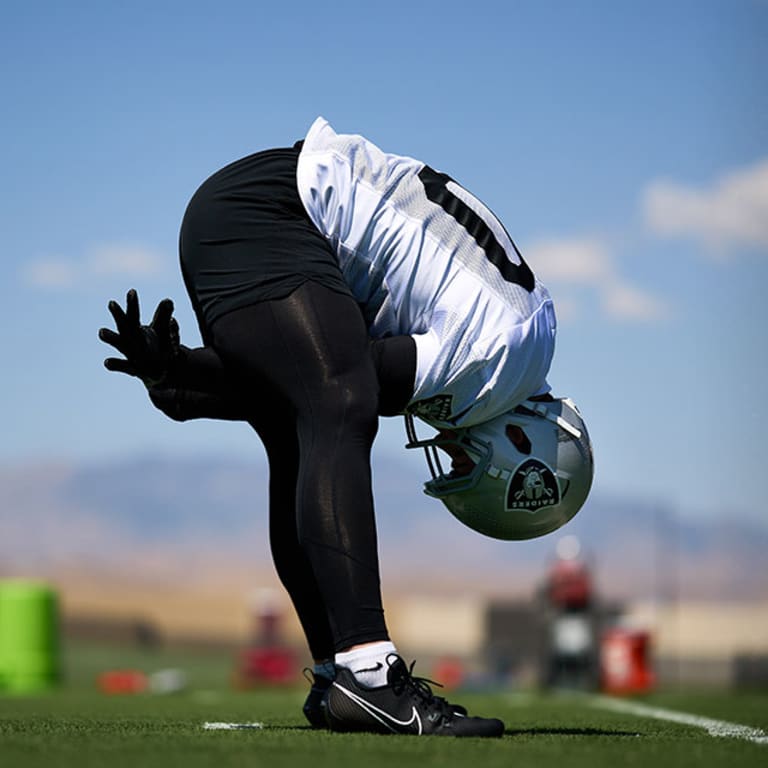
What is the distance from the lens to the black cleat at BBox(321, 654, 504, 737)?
2984 millimetres

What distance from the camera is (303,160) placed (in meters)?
3.36

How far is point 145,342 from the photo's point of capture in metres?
3.29

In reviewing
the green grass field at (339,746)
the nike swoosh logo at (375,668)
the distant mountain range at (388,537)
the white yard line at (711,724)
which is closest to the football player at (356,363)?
the nike swoosh logo at (375,668)

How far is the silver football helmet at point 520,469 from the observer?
3377 mm

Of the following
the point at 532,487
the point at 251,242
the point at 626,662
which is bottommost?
the point at 626,662

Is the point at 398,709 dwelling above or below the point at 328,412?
below

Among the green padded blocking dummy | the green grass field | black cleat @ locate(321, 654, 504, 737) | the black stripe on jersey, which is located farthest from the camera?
the green padded blocking dummy

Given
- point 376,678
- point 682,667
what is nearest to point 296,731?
point 376,678

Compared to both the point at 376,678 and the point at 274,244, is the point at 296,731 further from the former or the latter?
the point at 274,244

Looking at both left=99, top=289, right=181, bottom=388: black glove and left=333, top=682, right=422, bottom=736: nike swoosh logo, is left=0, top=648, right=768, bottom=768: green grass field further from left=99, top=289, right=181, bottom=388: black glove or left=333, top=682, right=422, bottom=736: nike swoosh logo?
left=99, top=289, right=181, bottom=388: black glove

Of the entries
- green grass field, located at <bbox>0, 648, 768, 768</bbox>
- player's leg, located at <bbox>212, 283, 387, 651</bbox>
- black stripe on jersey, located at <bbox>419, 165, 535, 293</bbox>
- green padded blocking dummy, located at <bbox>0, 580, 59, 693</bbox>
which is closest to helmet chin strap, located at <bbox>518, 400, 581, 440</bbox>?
black stripe on jersey, located at <bbox>419, 165, 535, 293</bbox>

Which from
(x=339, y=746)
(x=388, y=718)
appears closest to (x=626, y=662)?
(x=388, y=718)

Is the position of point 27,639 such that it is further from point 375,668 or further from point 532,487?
point 375,668

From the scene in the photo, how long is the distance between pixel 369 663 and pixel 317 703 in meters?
0.44
